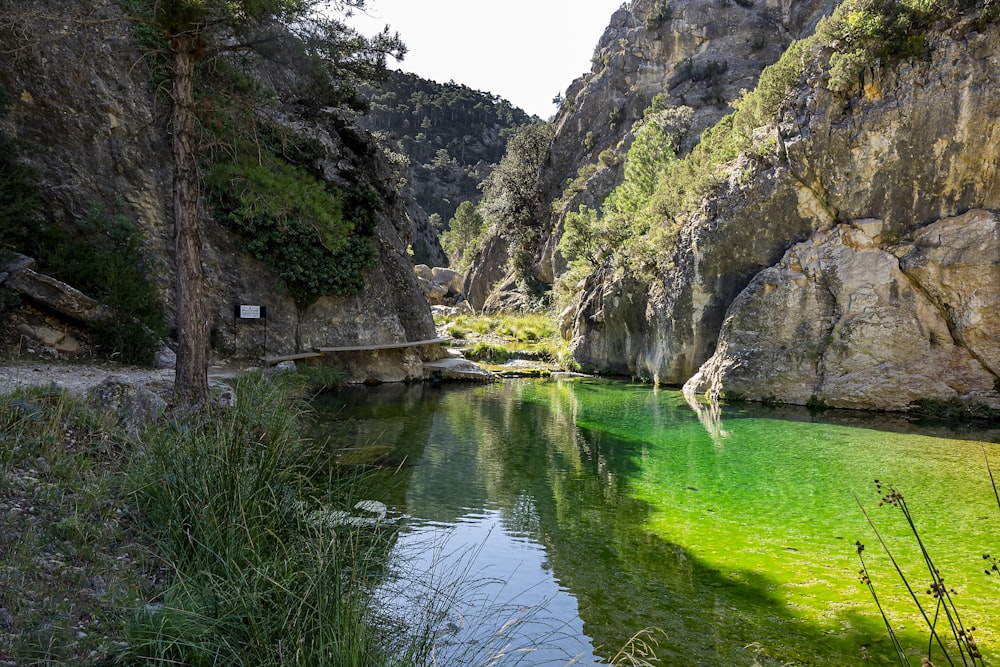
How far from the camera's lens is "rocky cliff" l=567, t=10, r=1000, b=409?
41.5ft

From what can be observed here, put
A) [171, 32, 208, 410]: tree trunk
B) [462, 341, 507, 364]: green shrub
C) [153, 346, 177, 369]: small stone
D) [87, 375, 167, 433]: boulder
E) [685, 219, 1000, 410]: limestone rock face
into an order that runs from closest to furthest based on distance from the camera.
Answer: [87, 375, 167, 433]: boulder, [171, 32, 208, 410]: tree trunk, [153, 346, 177, 369]: small stone, [685, 219, 1000, 410]: limestone rock face, [462, 341, 507, 364]: green shrub

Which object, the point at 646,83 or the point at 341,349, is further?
the point at 646,83

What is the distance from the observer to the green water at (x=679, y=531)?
3.87 metres

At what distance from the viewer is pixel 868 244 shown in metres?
14.0

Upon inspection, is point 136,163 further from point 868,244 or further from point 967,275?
point 967,275

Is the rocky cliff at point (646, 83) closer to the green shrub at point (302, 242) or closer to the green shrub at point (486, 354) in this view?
the green shrub at point (486, 354)

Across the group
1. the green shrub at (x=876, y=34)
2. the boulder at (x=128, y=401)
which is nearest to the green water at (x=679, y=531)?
the boulder at (x=128, y=401)

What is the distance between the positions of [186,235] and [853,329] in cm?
1446

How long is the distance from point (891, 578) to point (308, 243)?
1582 cm

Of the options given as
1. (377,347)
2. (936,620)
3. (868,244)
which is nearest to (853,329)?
(868,244)

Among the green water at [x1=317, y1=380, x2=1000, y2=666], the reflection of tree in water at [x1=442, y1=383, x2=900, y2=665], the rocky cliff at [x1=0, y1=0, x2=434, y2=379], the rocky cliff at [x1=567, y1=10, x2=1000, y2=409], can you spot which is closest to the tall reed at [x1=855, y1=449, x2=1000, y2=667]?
the green water at [x1=317, y1=380, x2=1000, y2=666]

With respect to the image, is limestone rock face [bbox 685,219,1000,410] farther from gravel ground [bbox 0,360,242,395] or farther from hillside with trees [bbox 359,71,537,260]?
hillside with trees [bbox 359,71,537,260]

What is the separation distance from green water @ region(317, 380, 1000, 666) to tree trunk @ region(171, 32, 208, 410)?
2610 millimetres

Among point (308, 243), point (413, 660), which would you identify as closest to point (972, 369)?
point (413, 660)
